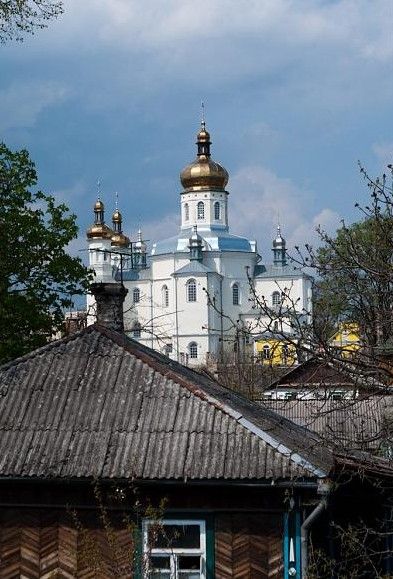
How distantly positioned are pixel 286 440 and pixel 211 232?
8988cm

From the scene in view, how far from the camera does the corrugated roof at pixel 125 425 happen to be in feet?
32.6

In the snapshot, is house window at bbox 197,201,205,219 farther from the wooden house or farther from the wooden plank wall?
the wooden plank wall

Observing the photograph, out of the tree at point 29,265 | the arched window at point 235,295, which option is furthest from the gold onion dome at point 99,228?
the tree at point 29,265

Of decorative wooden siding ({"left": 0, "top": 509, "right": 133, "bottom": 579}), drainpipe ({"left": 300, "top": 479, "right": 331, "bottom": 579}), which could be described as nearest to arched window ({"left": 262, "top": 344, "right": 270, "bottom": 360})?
drainpipe ({"left": 300, "top": 479, "right": 331, "bottom": 579})

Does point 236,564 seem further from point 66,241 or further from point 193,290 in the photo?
point 193,290

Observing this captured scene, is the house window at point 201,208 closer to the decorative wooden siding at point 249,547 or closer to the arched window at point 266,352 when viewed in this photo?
the arched window at point 266,352

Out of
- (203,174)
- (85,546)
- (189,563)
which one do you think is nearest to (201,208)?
(203,174)

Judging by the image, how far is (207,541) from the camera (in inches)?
391

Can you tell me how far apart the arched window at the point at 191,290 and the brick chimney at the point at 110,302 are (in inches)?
3209

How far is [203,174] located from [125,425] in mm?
88948

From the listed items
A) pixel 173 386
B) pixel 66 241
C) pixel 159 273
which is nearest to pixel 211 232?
pixel 159 273

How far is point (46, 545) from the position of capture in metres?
10.2

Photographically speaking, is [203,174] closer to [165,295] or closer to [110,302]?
[165,295]

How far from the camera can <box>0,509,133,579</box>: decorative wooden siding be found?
1009 cm
